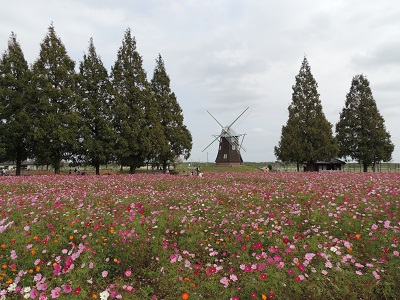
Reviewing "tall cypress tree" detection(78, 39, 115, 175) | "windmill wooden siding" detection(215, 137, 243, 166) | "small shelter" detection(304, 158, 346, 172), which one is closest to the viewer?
"tall cypress tree" detection(78, 39, 115, 175)

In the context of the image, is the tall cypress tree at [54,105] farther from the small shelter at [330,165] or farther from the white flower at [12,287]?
the small shelter at [330,165]

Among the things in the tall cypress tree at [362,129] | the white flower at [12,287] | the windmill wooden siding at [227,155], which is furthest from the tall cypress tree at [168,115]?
the white flower at [12,287]

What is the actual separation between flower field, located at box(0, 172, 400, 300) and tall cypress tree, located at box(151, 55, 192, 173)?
101 feet

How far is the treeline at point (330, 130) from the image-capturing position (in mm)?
38875

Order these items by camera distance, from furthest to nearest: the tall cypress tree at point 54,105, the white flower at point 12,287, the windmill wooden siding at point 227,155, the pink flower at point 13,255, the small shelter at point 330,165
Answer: the windmill wooden siding at point 227,155, the small shelter at point 330,165, the tall cypress tree at point 54,105, the pink flower at point 13,255, the white flower at point 12,287

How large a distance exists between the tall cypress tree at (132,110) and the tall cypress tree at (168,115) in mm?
3837

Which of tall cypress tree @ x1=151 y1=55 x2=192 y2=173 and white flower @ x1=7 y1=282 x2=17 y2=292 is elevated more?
tall cypress tree @ x1=151 y1=55 x2=192 y2=173

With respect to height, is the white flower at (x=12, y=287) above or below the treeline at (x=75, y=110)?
below

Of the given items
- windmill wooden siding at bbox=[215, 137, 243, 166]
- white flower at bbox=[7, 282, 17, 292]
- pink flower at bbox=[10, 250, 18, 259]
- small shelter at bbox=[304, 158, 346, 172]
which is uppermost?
windmill wooden siding at bbox=[215, 137, 243, 166]

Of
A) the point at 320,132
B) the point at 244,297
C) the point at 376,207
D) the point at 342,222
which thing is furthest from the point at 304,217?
the point at 320,132

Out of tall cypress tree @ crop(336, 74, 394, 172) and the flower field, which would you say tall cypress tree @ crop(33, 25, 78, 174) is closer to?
the flower field

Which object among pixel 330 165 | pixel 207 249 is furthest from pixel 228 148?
pixel 207 249

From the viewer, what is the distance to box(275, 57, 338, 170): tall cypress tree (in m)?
38.6

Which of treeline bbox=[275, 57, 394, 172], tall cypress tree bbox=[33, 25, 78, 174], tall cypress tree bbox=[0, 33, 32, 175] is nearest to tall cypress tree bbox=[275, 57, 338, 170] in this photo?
treeline bbox=[275, 57, 394, 172]
